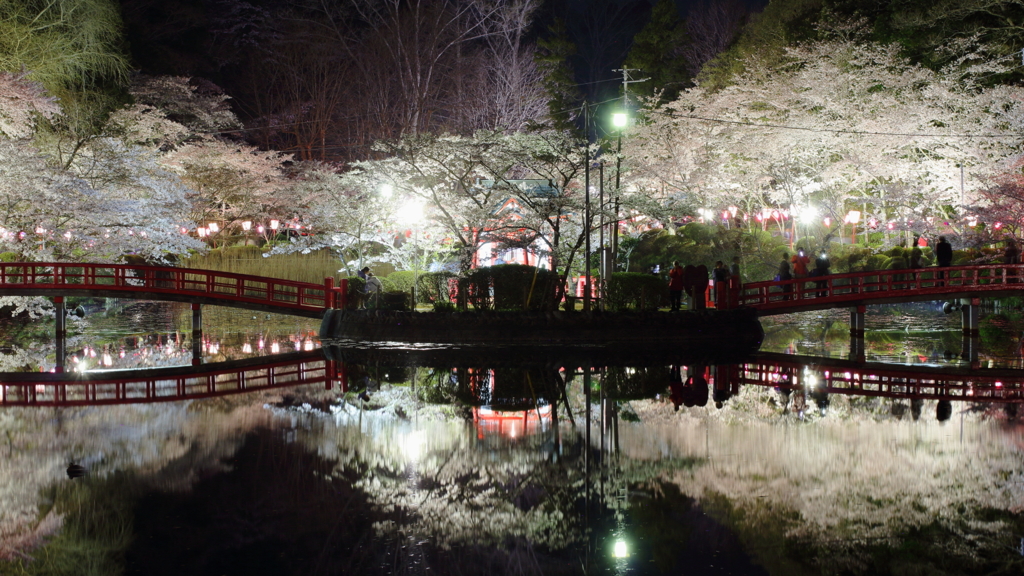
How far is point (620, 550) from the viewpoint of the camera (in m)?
7.00

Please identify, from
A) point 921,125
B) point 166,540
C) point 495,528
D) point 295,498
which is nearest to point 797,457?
point 495,528

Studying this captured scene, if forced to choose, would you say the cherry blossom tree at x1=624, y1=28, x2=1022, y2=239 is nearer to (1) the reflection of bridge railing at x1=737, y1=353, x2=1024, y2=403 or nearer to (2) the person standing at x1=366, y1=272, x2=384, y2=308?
(1) the reflection of bridge railing at x1=737, y1=353, x2=1024, y2=403

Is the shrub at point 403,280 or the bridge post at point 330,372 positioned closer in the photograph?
the bridge post at point 330,372

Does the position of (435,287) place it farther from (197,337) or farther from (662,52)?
(662,52)

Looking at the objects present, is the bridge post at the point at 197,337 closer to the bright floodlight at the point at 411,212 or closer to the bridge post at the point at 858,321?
the bright floodlight at the point at 411,212

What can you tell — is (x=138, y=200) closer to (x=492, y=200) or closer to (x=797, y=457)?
(x=492, y=200)

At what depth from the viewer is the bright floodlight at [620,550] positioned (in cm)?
689

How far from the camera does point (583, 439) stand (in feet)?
35.8

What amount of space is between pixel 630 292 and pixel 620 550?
16.3 meters

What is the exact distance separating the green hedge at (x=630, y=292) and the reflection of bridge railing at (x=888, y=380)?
5.11 metres

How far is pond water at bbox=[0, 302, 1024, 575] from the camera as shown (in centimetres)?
688

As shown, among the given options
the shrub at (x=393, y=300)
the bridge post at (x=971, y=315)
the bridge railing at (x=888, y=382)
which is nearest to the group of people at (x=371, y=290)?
the shrub at (x=393, y=300)

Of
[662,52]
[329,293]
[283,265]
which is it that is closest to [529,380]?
[329,293]

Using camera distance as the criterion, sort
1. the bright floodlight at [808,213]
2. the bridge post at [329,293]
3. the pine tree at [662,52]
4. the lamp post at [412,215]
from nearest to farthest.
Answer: the bridge post at [329,293]
the lamp post at [412,215]
the bright floodlight at [808,213]
the pine tree at [662,52]
